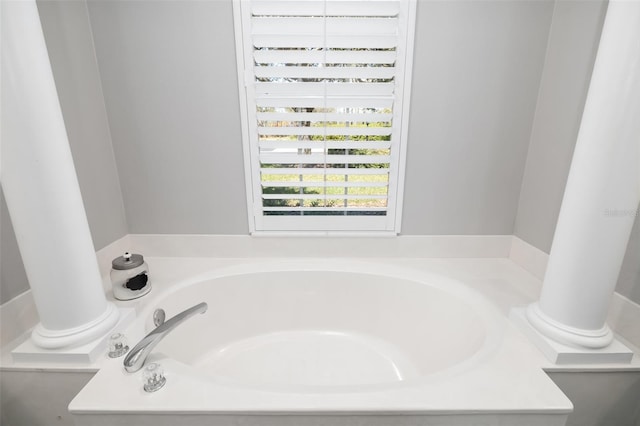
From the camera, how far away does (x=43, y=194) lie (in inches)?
33.3

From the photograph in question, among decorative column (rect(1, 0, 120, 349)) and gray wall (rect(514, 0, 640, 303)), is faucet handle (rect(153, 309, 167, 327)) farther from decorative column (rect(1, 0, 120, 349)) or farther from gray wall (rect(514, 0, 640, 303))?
gray wall (rect(514, 0, 640, 303))

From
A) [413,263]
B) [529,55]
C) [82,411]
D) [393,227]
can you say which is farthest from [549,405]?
[529,55]

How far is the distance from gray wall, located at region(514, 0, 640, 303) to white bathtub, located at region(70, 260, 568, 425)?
49 centimetres

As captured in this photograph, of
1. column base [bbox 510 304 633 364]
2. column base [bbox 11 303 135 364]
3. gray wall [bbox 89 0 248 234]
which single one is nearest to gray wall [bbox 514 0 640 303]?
column base [bbox 510 304 633 364]

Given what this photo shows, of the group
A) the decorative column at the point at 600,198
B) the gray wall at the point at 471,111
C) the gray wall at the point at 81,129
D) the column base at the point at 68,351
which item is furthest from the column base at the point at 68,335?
the decorative column at the point at 600,198

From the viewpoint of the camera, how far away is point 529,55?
1.39 m

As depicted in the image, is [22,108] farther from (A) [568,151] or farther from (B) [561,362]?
(A) [568,151]

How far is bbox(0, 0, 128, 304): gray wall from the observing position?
1067 mm

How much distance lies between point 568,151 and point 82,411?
6.39 ft

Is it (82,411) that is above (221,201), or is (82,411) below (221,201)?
below

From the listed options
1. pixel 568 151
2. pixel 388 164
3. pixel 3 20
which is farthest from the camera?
pixel 388 164

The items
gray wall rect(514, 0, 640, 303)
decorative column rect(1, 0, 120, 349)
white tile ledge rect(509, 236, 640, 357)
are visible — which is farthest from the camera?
gray wall rect(514, 0, 640, 303)

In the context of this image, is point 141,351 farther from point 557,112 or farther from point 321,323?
point 557,112

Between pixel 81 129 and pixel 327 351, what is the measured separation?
1.54m
